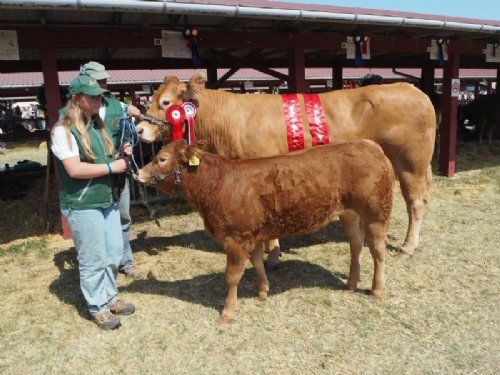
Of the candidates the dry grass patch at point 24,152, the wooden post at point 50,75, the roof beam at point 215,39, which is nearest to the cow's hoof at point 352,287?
the roof beam at point 215,39

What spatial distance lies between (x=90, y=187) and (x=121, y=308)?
1.17 m

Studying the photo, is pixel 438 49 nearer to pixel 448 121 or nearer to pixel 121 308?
pixel 448 121

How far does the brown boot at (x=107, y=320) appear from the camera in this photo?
330 centimetres

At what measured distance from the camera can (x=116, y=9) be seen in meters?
4.29

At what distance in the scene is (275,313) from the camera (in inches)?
137

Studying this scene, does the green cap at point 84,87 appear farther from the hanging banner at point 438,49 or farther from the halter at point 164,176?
the hanging banner at point 438,49

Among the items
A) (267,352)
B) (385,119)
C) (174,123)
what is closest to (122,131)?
(174,123)

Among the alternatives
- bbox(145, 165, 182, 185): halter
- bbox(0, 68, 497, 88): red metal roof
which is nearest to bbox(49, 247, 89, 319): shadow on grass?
bbox(145, 165, 182, 185): halter

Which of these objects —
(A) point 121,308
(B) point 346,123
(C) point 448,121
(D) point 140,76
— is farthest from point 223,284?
(D) point 140,76

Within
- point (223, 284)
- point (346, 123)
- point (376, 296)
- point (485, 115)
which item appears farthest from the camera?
point (485, 115)

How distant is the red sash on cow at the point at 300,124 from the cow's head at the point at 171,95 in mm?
975

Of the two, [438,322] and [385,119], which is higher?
[385,119]

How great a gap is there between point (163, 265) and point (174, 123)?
1.58 m

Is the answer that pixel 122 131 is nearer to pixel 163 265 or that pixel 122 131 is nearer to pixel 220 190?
→ pixel 220 190
